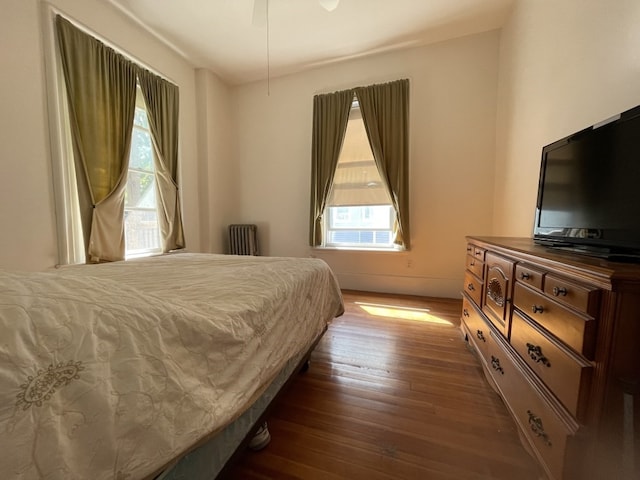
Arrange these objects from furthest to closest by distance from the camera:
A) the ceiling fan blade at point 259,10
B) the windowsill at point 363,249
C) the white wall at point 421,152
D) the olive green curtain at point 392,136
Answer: the windowsill at point 363,249
the olive green curtain at point 392,136
the white wall at point 421,152
the ceiling fan blade at point 259,10

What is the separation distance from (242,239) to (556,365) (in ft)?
11.8

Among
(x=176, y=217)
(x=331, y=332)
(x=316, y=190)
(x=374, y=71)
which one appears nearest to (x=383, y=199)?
(x=316, y=190)

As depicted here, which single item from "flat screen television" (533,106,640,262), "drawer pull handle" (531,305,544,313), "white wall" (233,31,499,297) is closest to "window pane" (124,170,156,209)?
"white wall" (233,31,499,297)

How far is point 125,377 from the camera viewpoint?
57 cm

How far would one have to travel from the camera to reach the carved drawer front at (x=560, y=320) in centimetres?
78

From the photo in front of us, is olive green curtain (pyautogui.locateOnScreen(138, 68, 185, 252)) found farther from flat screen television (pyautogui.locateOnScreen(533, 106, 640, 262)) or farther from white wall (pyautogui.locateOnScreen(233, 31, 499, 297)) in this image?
flat screen television (pyautogui.locateOnScreen(533, 106, 640, 262))

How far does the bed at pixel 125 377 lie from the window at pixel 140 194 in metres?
2.29

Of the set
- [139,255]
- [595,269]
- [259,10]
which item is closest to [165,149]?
[139,255]

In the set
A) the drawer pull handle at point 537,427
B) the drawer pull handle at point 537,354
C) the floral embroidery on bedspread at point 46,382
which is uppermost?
the floral embroidery on bedspread at point 46,382

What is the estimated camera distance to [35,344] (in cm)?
52

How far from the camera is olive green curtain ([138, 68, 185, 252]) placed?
9.41 ft

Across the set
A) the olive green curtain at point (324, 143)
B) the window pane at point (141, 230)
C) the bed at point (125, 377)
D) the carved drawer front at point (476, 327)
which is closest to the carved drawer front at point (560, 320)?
the carved drawer front at point (476, 327)

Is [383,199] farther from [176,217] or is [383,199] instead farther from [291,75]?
[176,217]

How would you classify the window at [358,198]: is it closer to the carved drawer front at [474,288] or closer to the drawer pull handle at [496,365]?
the carved drawer front at [474,288]
